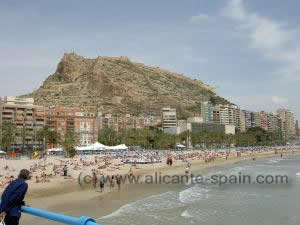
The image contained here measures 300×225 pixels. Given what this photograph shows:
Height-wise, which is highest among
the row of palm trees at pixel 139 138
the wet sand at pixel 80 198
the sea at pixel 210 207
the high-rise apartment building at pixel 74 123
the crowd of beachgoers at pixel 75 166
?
the high-rise apartment building at pixel 74 123

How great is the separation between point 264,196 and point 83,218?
2675 cm

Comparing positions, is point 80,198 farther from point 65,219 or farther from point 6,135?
point 6,135

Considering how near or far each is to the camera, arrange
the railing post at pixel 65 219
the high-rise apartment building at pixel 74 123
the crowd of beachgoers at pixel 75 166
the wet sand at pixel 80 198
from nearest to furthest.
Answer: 1. the railing post at pixel 65 219
2. the wet sand at pixel 80 198
3. the crowd of beachgoers at pixel 75 166
4. the high-rise apartment building at pixel 74 123

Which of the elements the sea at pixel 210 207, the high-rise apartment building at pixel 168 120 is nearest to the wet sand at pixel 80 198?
the sea at pixel 210 207

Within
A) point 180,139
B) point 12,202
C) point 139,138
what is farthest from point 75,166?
point 180,139

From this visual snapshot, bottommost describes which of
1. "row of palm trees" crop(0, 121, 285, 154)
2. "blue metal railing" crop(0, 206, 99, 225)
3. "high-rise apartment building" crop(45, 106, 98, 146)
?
"blue metal railing" crop(0, 206, 99, 225)

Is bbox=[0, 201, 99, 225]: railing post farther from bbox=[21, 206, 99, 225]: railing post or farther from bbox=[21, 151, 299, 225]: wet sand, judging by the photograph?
bbox=[21, 151, 299, 225]: wet sand

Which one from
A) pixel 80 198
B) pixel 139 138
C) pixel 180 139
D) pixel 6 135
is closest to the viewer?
pixel 80 198

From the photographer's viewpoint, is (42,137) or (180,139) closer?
(42,137)

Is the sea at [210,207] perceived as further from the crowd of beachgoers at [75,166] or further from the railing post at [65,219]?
the railing post at [65,219]

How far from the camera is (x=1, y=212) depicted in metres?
4.13

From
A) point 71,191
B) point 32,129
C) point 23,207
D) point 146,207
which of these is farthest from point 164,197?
point 32,129

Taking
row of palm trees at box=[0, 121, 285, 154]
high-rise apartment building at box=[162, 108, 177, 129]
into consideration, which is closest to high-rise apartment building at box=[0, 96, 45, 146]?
row of palm trees at box=[0, 121, 285, 154]

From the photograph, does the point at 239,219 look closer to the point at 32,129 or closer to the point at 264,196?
the point at 264,196
